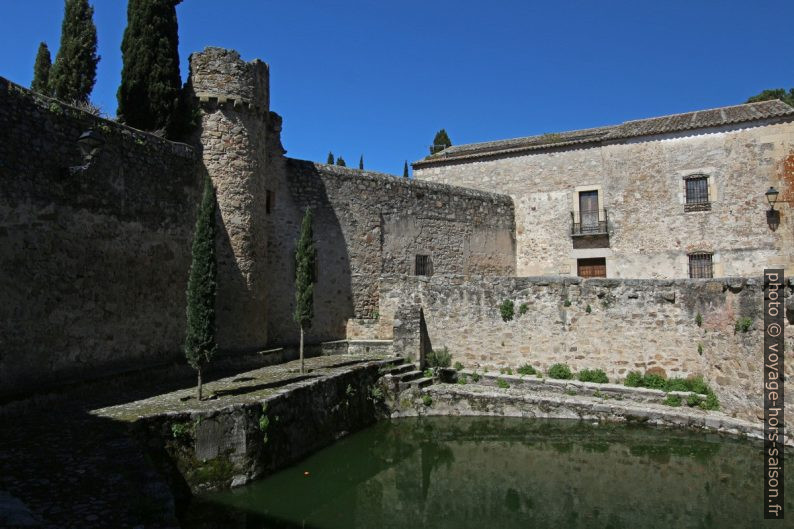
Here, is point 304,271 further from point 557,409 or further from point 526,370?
point 557,409

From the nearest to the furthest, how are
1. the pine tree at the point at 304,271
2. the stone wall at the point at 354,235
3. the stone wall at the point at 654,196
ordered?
the pine tree at the point at 304,271 → the stone wall at the point at 354,235 → the stone wall at the point at 654,196

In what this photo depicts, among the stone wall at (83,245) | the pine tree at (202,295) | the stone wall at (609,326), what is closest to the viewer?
the stone wall at (83,245)

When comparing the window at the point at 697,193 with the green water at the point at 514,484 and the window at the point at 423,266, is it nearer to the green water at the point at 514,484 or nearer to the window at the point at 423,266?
the window at the point at 423,266

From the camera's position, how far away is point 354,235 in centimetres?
1772

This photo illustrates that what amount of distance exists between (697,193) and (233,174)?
1570cm

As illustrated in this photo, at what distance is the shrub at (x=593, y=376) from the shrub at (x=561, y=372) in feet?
0.92

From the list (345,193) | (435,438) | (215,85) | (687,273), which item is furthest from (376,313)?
(687,273)

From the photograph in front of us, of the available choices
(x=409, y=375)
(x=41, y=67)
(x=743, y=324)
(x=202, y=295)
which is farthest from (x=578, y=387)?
(x=41, y=67)

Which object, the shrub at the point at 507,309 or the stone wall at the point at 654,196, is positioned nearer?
the shrub at the point at 507,309

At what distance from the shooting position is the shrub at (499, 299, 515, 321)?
14.9 m

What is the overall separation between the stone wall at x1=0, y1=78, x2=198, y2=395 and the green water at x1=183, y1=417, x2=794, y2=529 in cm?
381

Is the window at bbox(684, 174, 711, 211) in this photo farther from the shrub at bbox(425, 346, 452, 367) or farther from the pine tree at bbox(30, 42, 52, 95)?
the pine tree at bbox(30, 42, 52, 95)

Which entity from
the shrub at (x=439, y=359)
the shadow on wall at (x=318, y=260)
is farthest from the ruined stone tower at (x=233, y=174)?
the shrub at (x=439, y=359)

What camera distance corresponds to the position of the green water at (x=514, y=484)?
7.99 meters
